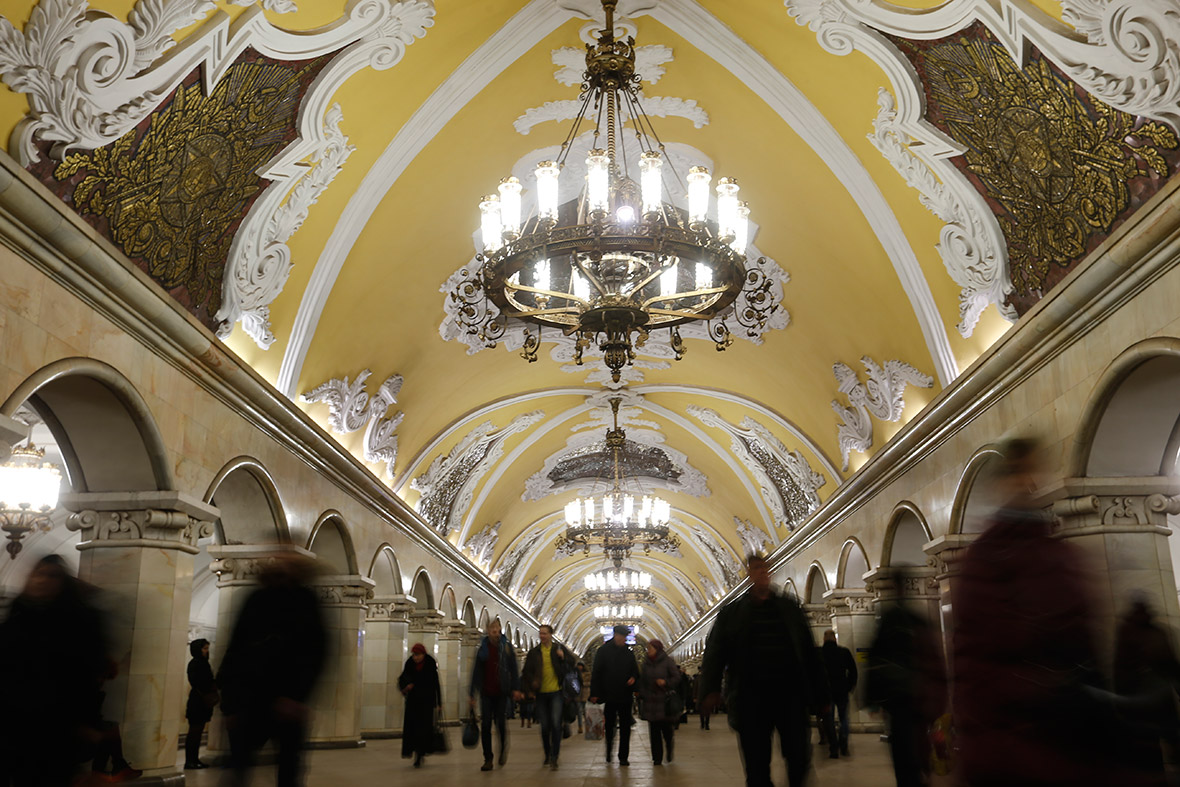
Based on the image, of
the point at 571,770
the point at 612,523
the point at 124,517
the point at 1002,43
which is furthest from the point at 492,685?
the point at 612,523

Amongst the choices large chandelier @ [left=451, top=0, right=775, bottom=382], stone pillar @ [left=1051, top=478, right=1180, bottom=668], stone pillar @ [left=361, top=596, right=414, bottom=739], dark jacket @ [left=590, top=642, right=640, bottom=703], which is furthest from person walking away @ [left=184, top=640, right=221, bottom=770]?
stone pillar @ [left=1051, top=478, right=1180, bottom=668]

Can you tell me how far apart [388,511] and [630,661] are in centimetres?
671

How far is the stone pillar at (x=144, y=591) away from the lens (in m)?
7.54

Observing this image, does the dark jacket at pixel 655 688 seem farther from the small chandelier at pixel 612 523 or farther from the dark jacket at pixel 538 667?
the small chandelier at pixel 612 523

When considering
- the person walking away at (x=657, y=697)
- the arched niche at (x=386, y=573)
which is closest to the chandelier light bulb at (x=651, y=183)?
the person walking away at (x=657, y=697)

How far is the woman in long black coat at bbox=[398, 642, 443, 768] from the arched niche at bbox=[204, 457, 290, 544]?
6.31 ft

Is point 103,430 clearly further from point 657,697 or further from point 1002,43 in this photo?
point 1002,43

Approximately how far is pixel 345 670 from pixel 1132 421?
975 cm

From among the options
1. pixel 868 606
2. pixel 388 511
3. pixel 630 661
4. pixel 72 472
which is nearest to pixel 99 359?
pixel 72 472

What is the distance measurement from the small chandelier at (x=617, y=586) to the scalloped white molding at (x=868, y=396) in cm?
1508

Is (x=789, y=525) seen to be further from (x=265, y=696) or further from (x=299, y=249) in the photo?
(x=265, y=696)

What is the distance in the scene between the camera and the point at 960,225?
29.7 feet

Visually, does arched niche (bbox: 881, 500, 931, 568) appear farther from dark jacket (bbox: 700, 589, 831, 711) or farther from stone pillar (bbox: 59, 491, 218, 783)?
stone pillar (bbox: 59, 491, 218, 783)

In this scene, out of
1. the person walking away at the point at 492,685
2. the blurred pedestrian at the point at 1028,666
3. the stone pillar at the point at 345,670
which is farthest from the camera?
the stone pillar at the point at 345,670
